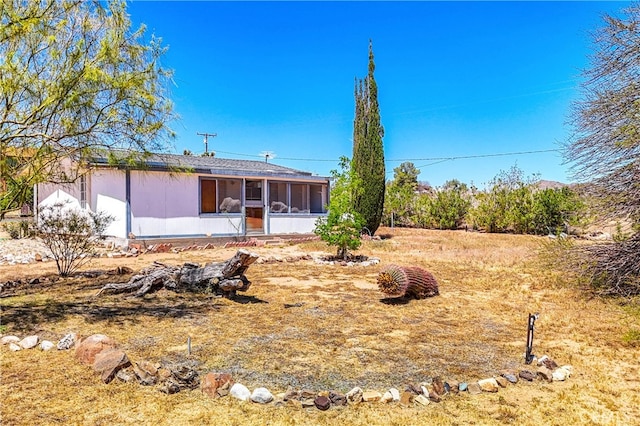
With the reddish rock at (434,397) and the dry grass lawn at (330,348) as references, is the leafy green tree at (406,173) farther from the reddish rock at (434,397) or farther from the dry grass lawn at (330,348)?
the reddish rock at (434,397)

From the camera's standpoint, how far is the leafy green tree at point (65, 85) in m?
4.59

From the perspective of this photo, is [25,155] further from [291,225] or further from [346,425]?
[291,225]

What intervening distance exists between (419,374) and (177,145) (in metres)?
4.79

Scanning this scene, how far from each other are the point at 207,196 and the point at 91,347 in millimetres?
11070

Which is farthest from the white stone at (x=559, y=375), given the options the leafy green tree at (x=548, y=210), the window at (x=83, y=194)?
the leafy green tree at (x=548, y=210)

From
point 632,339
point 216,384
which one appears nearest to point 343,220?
point 632,339

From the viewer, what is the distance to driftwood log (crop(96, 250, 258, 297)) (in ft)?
22.0

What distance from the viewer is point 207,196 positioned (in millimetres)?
14453

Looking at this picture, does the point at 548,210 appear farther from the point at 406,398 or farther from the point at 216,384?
the point at 216,384

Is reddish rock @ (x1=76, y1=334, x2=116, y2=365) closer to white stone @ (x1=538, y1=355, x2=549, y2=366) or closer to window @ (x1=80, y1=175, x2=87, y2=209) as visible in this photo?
white stone @ (x1=538, y1=355, x2=549, y2=366)

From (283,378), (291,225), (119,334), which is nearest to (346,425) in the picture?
(283,378)

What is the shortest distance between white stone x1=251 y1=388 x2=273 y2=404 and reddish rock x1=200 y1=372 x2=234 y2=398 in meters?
0.25

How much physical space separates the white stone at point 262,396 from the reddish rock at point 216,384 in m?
0.25

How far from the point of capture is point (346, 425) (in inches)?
107
